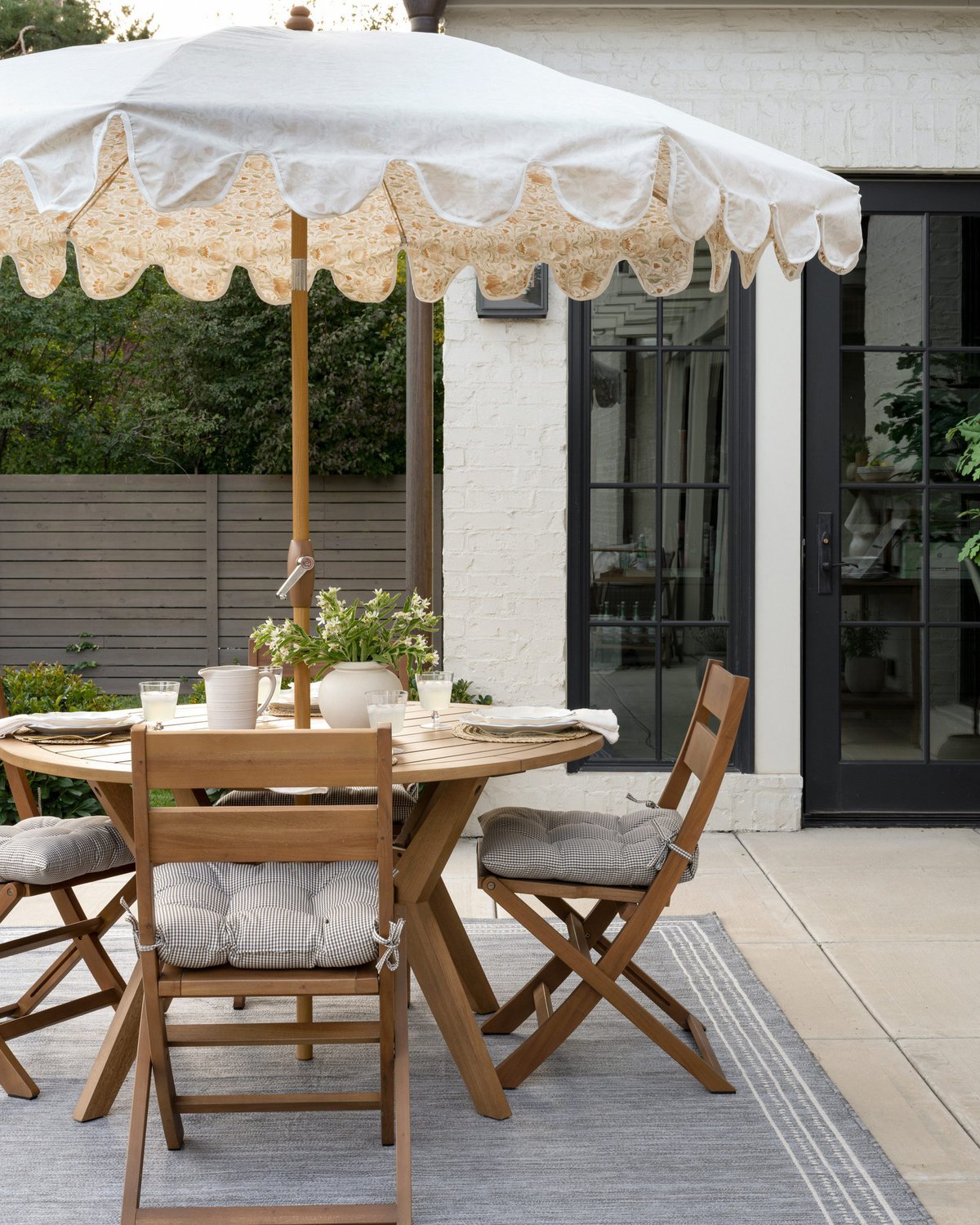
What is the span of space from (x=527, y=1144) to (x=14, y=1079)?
1.13 metres

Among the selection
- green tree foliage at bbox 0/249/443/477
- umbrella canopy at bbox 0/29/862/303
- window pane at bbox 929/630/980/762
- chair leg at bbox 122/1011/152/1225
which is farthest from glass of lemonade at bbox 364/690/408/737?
green tree foliage at bbox 0/249/443/477

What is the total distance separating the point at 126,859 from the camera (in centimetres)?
287

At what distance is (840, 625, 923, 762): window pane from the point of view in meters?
5.15

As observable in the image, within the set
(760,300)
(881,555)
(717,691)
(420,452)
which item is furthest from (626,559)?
(717,691)

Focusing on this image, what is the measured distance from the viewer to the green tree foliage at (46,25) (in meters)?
11.4

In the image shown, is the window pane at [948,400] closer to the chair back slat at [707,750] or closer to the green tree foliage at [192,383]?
the chair back slat at [707,750]

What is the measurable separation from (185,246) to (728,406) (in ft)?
7.79

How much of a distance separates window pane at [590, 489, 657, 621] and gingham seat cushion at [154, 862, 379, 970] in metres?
2.89

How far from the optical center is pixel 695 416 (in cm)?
512

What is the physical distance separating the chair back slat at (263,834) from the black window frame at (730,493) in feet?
9.89

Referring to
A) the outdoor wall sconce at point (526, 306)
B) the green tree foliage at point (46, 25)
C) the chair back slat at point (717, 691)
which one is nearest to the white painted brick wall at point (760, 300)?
the outdoor wall sconce at point (526, 306)

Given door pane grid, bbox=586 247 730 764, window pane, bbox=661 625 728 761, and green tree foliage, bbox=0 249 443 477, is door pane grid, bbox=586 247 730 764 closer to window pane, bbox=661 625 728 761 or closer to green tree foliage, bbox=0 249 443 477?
window pane, bbox=661 625 728 761

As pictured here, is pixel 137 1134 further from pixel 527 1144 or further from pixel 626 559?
pixel 626 559

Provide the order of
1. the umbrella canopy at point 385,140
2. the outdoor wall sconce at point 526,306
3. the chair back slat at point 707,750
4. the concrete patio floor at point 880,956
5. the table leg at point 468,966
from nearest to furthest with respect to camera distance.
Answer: the umbrella canopy at point 385,140, the concrete patio floor at point 880,956, the chair back slat at point 707,750, the table leg at point 468,966, the outdoor wall sconce at point 526,306
